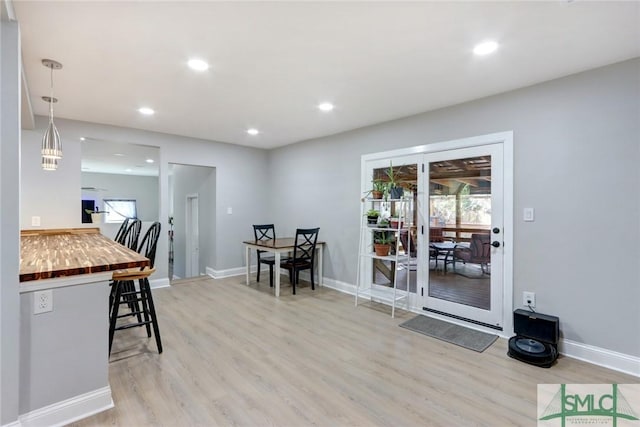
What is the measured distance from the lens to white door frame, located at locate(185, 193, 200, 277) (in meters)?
6.67

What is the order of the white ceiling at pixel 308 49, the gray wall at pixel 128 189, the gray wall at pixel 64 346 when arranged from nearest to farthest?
1. the gray wall at pixel 64 346
2. the white ceiling at pixel 308 49
3. the gray wall at pixel 128 189

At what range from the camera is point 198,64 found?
100 inches

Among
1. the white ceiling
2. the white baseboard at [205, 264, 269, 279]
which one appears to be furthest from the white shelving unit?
the white baseboard at [205, 264, 269, 279]

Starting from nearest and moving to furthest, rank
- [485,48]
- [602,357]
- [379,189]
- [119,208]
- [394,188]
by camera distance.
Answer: [485,48], [602,357], [394,188], [379,189], [119,208]

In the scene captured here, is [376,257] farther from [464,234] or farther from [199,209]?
[199,209]

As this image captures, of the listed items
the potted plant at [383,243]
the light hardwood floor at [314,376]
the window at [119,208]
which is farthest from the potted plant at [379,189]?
the window at [119,208]

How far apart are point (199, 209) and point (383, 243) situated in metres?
4.11

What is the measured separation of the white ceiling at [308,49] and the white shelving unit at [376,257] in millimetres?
1316

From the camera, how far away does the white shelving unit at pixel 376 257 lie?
3859 mm

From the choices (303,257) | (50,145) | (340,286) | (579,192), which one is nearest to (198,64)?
(50,145)

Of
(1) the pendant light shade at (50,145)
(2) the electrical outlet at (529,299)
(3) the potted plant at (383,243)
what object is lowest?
(2) the electrical outlet at (529,299)

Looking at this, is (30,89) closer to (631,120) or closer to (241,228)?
(241,228)

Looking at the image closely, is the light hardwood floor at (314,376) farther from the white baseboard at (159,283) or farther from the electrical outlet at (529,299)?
the white baseboard at (159,283)

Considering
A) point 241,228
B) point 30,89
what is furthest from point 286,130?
point 30,89
